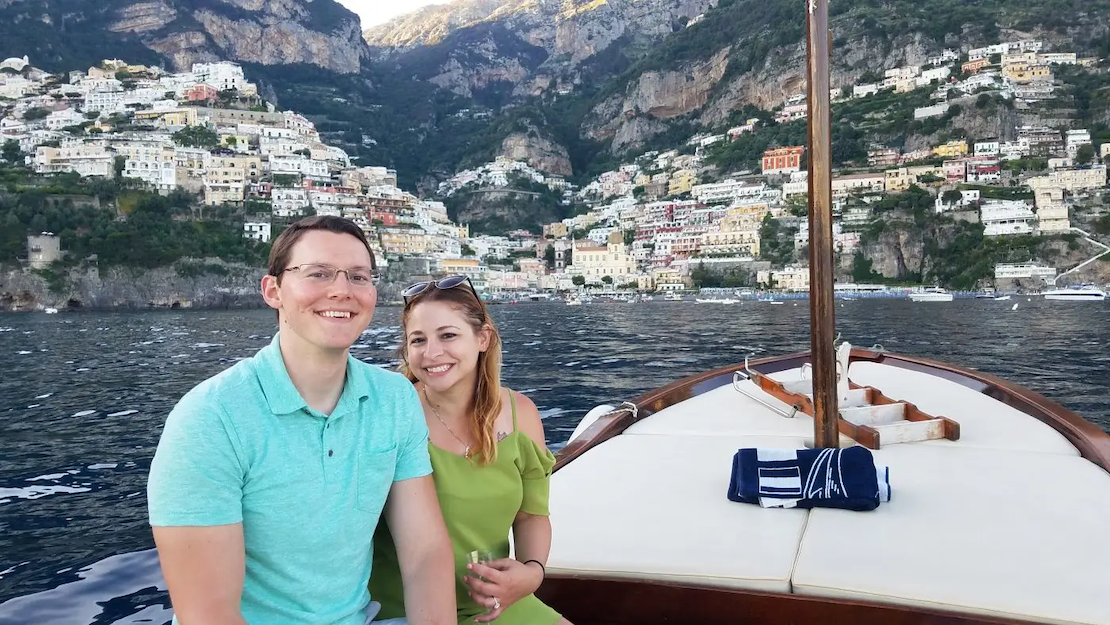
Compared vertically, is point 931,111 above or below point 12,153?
above

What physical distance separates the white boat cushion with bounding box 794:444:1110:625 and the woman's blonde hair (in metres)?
0.76

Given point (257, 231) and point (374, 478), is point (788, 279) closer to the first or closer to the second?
point (257, 231)

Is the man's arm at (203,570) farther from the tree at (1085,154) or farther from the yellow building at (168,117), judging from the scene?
the yellow building at (168,117)

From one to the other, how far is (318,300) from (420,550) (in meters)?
0.51

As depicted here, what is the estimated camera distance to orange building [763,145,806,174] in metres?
84.4

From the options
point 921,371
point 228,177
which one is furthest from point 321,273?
point 228,177

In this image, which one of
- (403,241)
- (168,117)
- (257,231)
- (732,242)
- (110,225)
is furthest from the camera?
(168,117)

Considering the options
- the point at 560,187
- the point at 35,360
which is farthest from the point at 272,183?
the point at 35,360

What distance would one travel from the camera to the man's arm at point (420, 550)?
1.32 meters

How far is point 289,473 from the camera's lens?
1.13m

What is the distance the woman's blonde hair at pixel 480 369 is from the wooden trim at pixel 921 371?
1138 mm

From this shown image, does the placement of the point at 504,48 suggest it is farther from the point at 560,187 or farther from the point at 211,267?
the point at 211,267

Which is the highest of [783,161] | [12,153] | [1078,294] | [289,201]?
[12,153]

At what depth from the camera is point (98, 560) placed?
13.5ft
